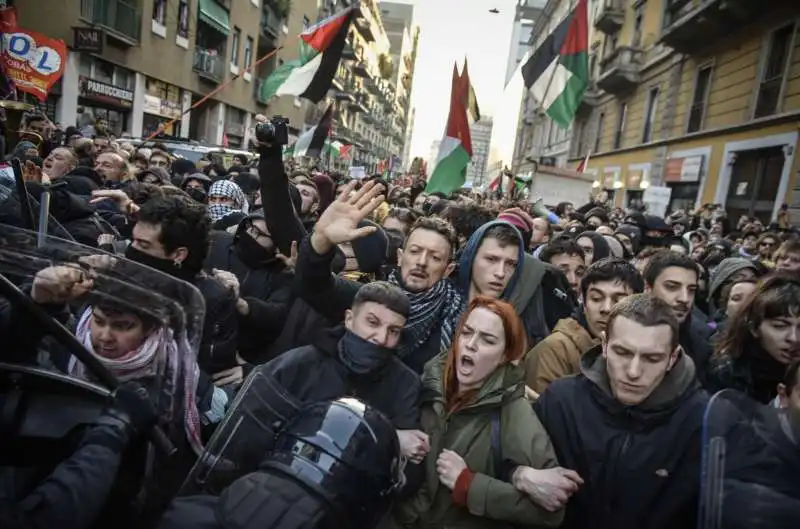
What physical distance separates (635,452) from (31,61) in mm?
9705

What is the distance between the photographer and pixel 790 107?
37.8 ft

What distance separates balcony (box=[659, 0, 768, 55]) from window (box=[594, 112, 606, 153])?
7.50m

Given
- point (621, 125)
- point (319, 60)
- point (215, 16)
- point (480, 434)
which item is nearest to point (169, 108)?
point (215, 16)

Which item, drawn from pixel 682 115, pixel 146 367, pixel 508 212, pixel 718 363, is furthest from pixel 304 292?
pixel 682 115

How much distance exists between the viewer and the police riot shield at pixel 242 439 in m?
1.17

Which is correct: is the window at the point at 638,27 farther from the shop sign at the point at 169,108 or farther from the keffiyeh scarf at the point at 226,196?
the keffiyeh scarf at the point at 226,196

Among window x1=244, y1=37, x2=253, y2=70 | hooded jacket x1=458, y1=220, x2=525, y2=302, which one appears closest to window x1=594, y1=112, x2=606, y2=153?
window x1=244, y1=37, x2=253, y2=70

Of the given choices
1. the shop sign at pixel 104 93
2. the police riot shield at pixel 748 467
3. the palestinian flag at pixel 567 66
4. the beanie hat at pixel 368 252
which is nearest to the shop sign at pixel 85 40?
the shop sign at pixel 104 93

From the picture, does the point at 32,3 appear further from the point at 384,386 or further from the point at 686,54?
the point at 686,54

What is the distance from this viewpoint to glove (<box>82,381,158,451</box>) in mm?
1015

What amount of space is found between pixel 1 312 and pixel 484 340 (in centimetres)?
137

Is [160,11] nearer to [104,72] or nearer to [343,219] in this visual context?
[104,72]

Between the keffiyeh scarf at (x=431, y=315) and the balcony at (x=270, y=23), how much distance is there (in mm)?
26053

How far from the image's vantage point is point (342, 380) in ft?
5.89
